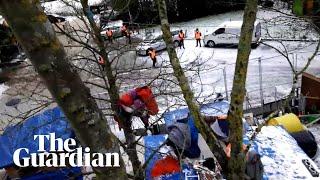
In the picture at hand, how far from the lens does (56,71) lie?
5.64ft

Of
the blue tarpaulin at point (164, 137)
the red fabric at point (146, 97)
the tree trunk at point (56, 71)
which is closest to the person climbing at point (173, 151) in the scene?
the blue tarpaulin at point (164, 137)

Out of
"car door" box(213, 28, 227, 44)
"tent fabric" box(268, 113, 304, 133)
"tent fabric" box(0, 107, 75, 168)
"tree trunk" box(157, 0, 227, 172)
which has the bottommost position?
"tent fabric" box(268, 113, 304, 133)

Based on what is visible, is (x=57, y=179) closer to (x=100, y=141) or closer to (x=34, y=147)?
(x=34, y=147)

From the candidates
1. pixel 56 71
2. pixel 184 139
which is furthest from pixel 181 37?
pixel 56 71

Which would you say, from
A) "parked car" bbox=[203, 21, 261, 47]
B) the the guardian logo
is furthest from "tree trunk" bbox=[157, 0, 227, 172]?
"parked car" bbox=[203, 21, 261, 47]

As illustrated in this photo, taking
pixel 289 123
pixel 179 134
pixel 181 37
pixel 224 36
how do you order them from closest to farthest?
pixel 179 134
pixel 289 123
pixel 181 37
pixel 224 36

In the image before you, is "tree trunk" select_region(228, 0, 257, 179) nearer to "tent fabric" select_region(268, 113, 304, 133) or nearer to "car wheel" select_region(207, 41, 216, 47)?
"tent fabric" select_region(268, 113, 304, 133)

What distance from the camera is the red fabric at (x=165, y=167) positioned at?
7.50 metres

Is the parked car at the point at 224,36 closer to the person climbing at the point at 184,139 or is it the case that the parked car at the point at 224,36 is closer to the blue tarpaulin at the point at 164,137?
the blue tarpaulin at the point at 164,137

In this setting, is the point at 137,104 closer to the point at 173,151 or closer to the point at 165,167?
the point at 173,151

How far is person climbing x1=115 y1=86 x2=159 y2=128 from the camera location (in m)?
7.24

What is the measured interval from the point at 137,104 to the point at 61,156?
1841 millimetres

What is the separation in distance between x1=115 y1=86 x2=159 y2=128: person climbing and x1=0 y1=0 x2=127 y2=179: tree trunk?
5.19m

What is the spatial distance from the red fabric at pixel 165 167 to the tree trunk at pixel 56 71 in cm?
558
